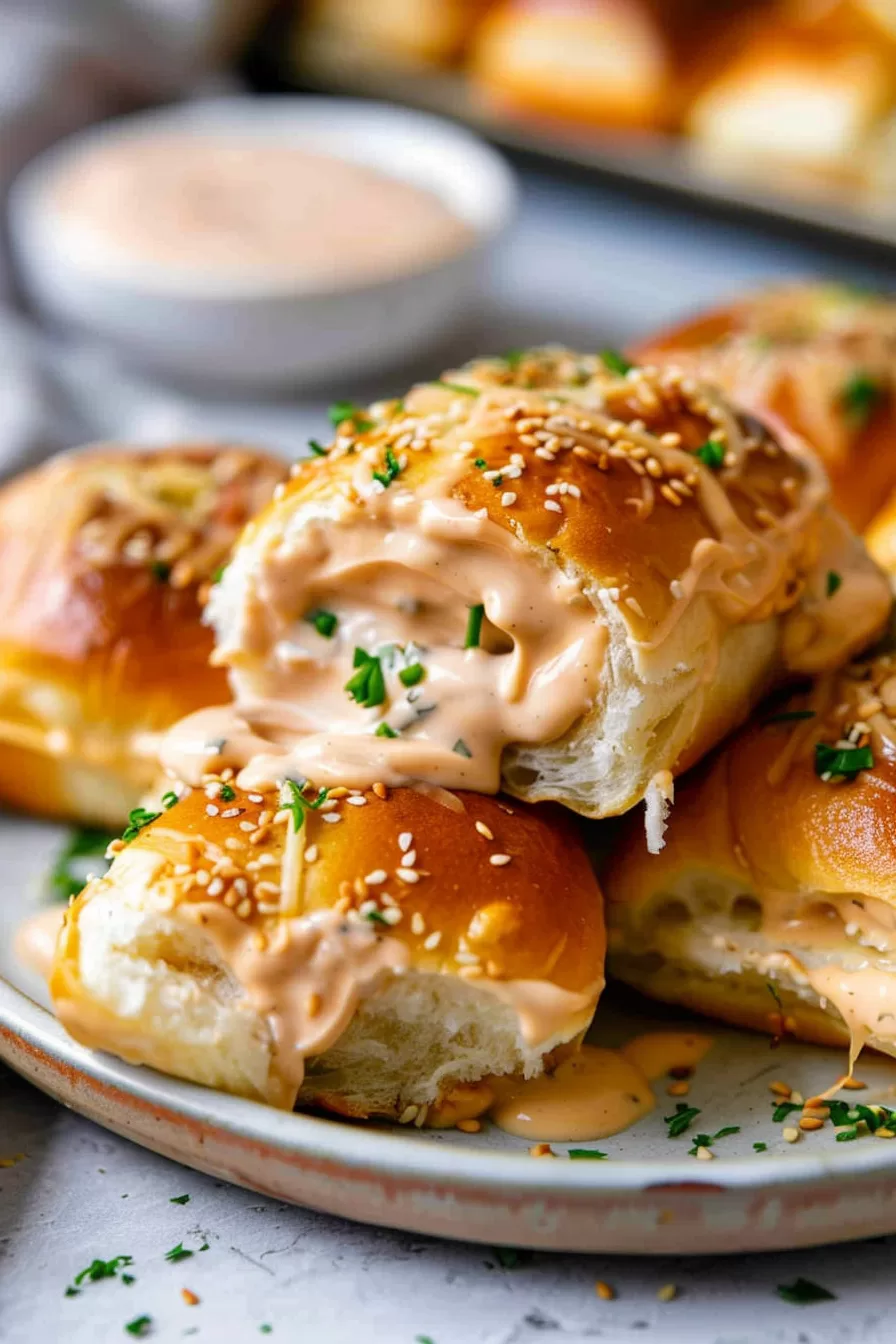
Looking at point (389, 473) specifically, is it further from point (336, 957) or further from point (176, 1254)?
point (176, 1254)

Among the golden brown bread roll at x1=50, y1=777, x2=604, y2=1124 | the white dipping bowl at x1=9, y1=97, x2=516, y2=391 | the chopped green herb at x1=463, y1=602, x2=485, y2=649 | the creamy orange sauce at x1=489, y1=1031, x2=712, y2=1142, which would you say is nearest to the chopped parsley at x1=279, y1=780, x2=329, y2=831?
the golden brown bread roll at x1=50, y1=777, x2=604, y2=1124

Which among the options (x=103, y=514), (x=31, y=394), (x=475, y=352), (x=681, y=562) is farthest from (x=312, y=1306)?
(x=475, y=352)

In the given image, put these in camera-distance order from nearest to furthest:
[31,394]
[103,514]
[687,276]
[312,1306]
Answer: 1. [312,1306]
2. [103,514]
3. [31,394]
4. [687,276]

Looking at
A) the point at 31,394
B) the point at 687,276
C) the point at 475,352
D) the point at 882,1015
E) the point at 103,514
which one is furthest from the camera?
the point at 687,276

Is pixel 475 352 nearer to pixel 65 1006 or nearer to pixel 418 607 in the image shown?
pixel 418 607

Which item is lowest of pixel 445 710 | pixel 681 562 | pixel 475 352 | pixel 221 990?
pixel 475 352

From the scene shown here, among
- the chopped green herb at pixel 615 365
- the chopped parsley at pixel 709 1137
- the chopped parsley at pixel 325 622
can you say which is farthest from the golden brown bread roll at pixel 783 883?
the chopped green herb at pixel 615 365
